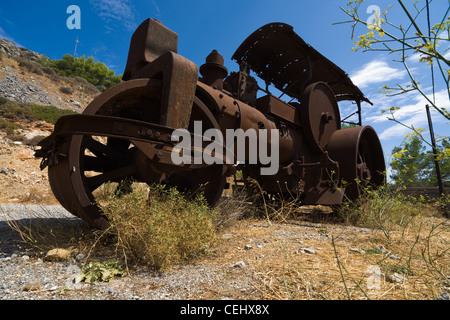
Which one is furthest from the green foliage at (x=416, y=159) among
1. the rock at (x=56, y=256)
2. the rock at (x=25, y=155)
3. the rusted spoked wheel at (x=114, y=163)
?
the rock at (x=25, y=155)

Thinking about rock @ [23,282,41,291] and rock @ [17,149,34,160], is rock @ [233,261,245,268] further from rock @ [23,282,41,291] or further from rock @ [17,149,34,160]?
rock @ [17,149,34,160]

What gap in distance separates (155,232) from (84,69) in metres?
41.4

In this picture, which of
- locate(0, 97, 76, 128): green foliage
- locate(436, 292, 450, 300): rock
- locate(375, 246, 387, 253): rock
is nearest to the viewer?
locate(436, 292, 450, 300): rock

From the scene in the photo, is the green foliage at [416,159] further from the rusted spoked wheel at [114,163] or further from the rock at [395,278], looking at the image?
the rusted spoked wheel at [114,163]

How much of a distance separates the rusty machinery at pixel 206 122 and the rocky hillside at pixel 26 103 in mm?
6222

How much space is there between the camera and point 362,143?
20.7 ft

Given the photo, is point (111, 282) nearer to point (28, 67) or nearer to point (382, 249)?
point (382, 249)

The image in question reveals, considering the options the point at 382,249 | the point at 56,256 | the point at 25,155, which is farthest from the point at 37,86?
the point at 382,249

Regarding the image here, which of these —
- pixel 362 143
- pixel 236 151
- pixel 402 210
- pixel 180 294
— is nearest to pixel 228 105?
pixel 236 151

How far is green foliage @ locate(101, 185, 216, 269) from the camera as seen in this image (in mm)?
2029

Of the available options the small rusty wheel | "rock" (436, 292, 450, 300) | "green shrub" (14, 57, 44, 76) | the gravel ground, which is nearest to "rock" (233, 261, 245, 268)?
the gravel ground

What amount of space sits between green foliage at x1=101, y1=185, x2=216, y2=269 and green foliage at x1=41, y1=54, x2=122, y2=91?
38.1m
